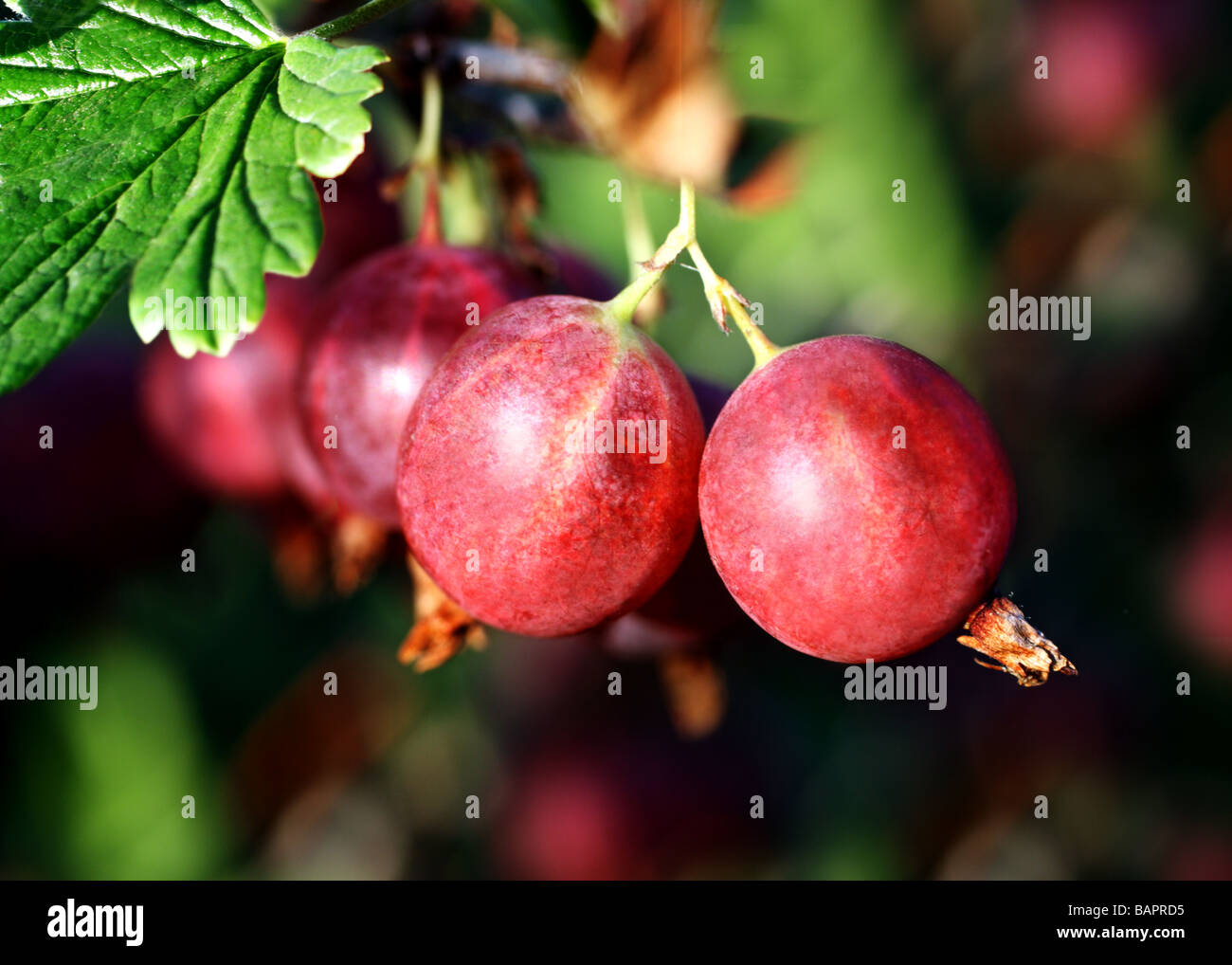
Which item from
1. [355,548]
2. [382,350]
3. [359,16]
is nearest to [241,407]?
[355,548]

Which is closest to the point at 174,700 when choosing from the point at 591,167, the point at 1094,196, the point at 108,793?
the point at 108,793

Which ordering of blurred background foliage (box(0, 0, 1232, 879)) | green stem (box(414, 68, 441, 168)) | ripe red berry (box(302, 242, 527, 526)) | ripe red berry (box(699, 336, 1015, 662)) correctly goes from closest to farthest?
ripe red berry (box(699, 336, 1015, 662)) → ripe red berry (box(302, 242, 527, 526)) → green stem (box(414, 68, 441, 168)) → blurred background foliage (box(0, 0, 1232, 879))

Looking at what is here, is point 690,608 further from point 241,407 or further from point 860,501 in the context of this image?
point 241,407

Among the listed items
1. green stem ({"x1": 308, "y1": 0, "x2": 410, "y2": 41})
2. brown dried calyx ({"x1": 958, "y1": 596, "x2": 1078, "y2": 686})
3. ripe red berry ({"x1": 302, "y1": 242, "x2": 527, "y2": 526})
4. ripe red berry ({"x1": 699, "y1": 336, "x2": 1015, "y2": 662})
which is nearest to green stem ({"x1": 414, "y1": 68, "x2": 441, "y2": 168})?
ripe red berry ({"x1": 302, "y1": 242, "x2": 527, "y2": 526})

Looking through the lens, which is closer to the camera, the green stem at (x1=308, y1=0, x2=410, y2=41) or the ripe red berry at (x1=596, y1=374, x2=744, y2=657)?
the green stem at (x1=308, y1=0, x2=410, y2=41)

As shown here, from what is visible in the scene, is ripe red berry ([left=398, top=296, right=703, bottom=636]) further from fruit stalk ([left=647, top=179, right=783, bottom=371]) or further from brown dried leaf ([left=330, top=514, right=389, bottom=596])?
brown dried leaf ([left=330, top=514, right=389, bottom=596])

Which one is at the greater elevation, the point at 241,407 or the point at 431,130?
the point at 431,130

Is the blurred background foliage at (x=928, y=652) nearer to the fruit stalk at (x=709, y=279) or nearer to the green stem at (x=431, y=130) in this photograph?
the green stem at (x=431, y=130)
